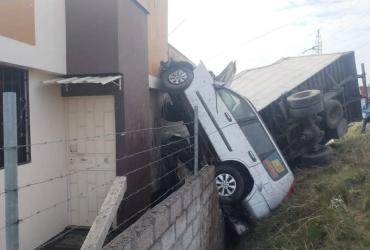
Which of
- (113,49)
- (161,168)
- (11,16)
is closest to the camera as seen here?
(11,16)

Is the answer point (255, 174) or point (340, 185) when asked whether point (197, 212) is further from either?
point (340, 185)

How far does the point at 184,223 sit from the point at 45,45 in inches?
119

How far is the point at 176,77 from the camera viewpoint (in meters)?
8.16

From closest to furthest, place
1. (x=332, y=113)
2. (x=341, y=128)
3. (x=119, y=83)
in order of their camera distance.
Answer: (x=119, y=83) < (x=332, y=113) < (x=341, y=128)

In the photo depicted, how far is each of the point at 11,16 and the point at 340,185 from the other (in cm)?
552

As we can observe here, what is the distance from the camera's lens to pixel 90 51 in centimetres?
612

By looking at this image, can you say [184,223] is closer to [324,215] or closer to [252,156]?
[324,215]

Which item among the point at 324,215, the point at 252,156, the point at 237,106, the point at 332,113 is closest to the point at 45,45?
the point at 237,106

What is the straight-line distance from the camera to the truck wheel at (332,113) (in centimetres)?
962

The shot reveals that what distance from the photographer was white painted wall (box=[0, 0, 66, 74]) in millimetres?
4871

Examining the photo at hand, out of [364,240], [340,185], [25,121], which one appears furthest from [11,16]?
[340,185]

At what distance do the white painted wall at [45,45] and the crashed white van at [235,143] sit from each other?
255cm

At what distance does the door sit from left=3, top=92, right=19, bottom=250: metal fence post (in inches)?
161

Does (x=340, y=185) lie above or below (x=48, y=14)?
below
